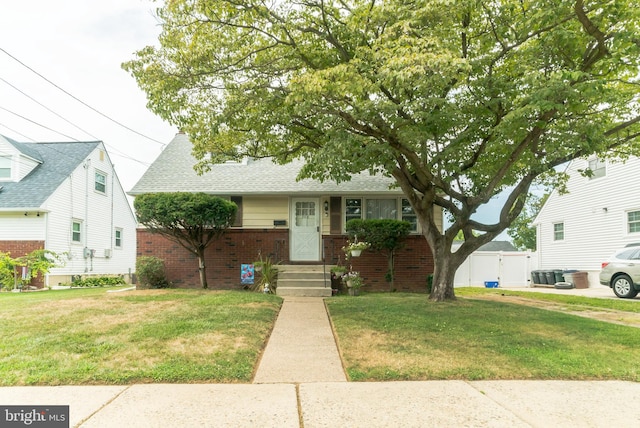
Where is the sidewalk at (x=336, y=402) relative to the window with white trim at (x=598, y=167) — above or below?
below

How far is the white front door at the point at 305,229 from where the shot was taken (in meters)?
13.6

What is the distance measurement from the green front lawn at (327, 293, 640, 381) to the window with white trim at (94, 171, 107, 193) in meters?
16.4

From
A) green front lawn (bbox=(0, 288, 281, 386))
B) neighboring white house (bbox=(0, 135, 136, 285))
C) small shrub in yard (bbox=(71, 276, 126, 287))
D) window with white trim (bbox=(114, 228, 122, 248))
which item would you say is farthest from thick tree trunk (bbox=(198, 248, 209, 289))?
window with white trim (bbox=(114, 228, 122, 248))

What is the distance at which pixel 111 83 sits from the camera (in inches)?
536

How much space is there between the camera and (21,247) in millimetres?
15703

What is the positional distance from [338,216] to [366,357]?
28.9 ft

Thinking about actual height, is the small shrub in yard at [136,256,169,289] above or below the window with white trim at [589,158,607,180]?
below

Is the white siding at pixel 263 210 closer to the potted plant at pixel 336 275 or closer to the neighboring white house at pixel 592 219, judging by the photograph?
the potted plant at pixel 336 275

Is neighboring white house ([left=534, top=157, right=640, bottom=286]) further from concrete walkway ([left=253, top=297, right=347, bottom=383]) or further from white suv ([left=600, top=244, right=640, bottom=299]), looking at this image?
concrete walkway ([left=253, top=297, right=347, bottom=383])

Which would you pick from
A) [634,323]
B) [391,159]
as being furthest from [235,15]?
[634,323]

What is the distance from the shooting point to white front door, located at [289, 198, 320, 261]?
13570mm

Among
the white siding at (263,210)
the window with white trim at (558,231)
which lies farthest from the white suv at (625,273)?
the white siding at (263,210)

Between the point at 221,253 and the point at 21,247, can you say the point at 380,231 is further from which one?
the point at 21,247

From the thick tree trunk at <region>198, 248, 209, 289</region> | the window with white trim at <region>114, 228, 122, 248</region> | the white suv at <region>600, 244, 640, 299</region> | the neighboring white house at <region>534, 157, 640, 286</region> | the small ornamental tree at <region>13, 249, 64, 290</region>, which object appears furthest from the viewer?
the window with white trim at <region>114, 228, 122, 248</region>
